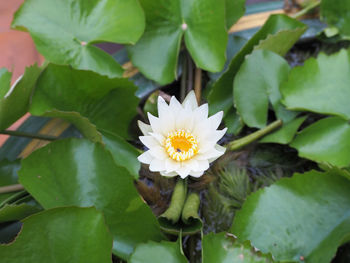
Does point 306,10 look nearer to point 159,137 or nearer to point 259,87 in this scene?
point 259,87

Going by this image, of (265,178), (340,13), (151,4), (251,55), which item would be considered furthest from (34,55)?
(340,13)

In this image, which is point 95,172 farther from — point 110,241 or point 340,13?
point 340,13

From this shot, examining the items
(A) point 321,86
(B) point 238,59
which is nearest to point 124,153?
(B) point 238,59

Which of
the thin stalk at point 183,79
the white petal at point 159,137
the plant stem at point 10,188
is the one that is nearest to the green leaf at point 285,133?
the thin stalk at point 183,79

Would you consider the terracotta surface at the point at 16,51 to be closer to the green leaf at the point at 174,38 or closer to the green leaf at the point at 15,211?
the green leaf at the point at 174,38

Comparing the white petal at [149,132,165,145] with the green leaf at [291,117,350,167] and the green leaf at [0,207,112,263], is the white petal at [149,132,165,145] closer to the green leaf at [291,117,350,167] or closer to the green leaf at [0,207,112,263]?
the green leaf at [0,207,112,263]

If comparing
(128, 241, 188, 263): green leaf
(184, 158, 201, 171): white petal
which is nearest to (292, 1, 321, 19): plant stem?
(184, 158, 201, 171): white petal
